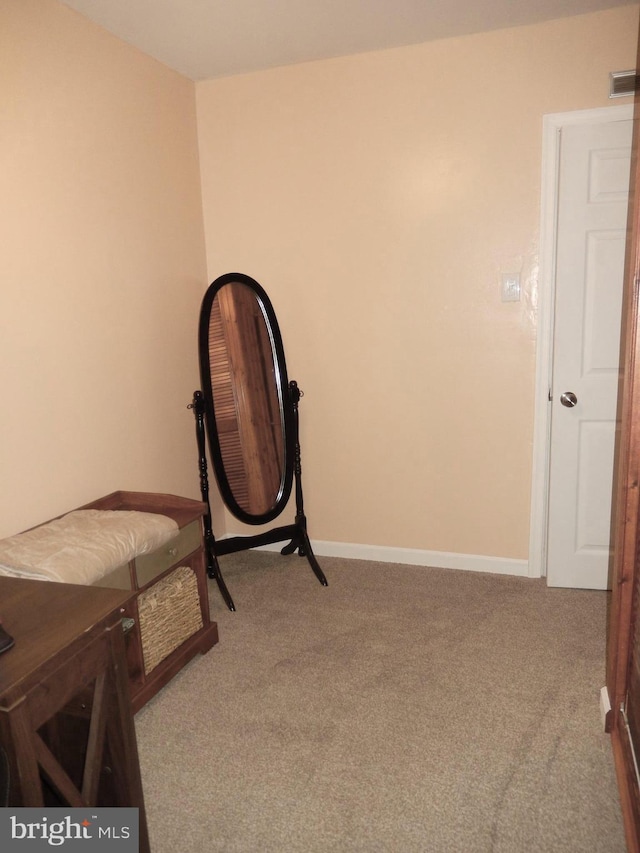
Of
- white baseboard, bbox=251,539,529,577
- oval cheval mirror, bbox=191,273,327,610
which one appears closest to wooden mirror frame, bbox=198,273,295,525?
oval cheval mirror, bbox=191,273,327,610

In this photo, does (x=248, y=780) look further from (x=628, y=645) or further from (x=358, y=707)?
(x=628, y=645)

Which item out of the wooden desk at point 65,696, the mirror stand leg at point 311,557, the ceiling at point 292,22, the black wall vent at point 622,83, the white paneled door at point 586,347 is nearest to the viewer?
the wooden desk at point 65,696

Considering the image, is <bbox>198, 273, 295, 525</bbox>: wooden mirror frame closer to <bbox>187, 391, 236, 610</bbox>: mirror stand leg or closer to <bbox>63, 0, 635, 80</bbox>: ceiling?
<bbox>187, 391, 236, 610</bbox>: mirror stand leg

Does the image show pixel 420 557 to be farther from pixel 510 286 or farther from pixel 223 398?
pixel 510 286

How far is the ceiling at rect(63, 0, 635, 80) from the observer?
95.9 inches

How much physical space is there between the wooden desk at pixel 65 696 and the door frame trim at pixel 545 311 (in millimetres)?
2190

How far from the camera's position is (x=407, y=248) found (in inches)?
120

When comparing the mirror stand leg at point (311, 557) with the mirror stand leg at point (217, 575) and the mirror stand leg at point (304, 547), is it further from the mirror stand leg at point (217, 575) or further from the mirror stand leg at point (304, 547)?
the mirror stand leg at point (217, 575)

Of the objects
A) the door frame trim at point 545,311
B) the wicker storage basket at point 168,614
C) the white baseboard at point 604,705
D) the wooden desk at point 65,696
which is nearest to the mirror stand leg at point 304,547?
the wicker storage basket at point 168,614

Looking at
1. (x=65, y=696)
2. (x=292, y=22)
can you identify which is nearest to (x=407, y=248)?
(x=292, y=22)

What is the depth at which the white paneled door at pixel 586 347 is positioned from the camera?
269 centimetres

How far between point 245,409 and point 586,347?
1.63 meters

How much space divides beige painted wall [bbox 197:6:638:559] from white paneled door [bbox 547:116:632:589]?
14 centimetres

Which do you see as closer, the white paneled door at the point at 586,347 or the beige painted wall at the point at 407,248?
the white paneled door at the point at 586,347
